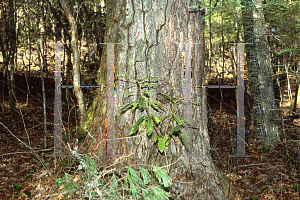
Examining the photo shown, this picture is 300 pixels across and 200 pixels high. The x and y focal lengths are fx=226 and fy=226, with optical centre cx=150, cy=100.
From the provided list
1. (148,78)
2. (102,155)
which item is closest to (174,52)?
(148,78)

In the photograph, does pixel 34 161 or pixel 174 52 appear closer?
pixel 174 52

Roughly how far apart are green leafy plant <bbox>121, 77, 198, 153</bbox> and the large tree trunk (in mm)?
3626

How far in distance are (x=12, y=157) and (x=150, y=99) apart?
356 cm

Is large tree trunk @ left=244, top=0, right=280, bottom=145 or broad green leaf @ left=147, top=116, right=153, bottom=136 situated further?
large tree trunk @ left=244, top=0, right=280, bottom=145

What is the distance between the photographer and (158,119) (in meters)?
2.31

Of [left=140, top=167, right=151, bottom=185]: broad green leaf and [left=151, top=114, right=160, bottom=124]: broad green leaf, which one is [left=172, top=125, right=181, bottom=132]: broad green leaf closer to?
[left=151, top=114, right=160, bottom=124]: broad green leaf

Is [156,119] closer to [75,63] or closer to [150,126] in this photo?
[150,126]

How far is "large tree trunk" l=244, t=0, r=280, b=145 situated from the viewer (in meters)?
5.31

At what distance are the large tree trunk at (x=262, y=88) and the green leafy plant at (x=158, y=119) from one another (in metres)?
3.63

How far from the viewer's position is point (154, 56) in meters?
2.37

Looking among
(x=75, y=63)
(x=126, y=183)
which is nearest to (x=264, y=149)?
(x=126, y=183)

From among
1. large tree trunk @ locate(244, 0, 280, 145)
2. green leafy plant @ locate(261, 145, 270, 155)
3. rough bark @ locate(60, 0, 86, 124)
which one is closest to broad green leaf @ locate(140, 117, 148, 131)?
rough bark @ locate(60, 0, 86, 124)

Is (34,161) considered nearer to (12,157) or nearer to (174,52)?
(12,157)

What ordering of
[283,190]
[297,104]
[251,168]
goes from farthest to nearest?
[297,104]
[251,168]
[283,190]
